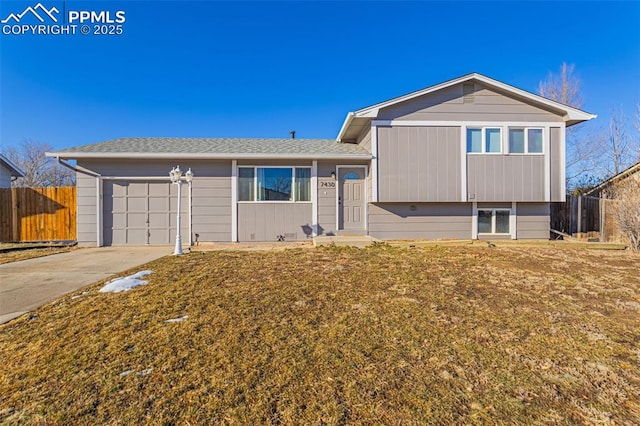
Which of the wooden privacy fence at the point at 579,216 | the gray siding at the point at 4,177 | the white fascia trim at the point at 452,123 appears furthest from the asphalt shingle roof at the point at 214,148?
the gray siding at the point at 4,177

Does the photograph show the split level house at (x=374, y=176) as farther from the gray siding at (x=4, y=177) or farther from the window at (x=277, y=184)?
the gray siding at (x=4, y=177)

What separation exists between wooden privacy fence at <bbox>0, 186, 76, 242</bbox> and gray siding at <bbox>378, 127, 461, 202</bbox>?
971 centimetres

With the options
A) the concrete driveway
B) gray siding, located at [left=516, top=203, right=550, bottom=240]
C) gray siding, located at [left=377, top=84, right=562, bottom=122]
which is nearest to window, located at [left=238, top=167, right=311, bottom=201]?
gray siding, located at [left=377, top=84, right=562, bottom=122]

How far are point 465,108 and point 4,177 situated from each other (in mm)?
18618

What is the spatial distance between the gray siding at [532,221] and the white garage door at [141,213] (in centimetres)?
989

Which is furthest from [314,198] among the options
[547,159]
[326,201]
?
[547,159]

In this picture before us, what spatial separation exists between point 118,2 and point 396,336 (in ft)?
32.2

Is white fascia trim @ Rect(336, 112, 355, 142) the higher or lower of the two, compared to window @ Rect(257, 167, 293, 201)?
higher

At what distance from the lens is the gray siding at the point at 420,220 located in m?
8.55

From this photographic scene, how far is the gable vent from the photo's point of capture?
830 centimetres

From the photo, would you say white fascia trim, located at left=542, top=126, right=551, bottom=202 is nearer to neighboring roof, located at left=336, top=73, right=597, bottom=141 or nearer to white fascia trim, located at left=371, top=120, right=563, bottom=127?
white fascia trim, located at left=371, top=120, right=563, bottom=127

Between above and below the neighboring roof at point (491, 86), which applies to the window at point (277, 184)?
below

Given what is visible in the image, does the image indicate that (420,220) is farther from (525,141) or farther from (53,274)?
(53,274)

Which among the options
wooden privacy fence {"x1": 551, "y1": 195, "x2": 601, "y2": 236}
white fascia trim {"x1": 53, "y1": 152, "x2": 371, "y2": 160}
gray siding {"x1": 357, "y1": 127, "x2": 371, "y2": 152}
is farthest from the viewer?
wooden privacy fence {"x1": 551, "y1": 195, "x2": 601, "y2": 236}
